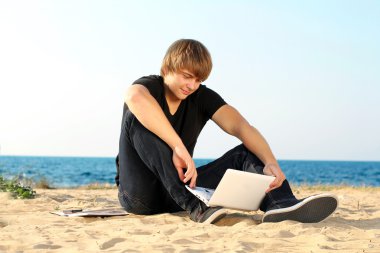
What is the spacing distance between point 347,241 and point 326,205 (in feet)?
1.87

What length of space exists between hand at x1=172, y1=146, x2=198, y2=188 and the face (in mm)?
444

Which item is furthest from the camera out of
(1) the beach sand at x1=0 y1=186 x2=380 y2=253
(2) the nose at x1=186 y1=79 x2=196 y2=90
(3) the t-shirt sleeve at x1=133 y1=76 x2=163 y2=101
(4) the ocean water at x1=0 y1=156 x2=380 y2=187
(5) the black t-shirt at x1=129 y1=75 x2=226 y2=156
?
(4) the ocean water at x1=0 y1=156 x2=380 y2=187

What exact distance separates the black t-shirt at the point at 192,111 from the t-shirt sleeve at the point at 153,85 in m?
0.02

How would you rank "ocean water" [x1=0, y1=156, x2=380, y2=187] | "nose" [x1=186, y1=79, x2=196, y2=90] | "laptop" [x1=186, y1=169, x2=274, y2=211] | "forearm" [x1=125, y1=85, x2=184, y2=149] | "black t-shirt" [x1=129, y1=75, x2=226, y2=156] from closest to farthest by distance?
"laptop" [x1=186, y1=169, x2=274, y2=211]
"forearm" [x1=125, y1=85, x2=184, y2=149]
"nose" [x1=186, y1=79, x2=196, y2=90]
"black t-shirt" [x1=129, y1=75, x2=226, y2=156]
"ocean water" [x1=0, y1=156, x2=380, y2=187]

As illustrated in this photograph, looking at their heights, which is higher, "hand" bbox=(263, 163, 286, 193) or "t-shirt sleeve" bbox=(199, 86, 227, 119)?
"t-shirt sleeve" bbox=(199, 86, 227, 119)

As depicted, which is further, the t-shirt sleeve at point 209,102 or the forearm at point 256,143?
the t-shirt sleeve at point 209,102

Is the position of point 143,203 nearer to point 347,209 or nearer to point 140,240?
point 140,240

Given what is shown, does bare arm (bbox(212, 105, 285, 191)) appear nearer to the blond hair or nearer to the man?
the man

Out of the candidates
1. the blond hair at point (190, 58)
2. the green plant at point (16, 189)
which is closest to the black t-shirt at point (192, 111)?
the blond hair at point (190, 58)

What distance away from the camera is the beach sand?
10.3 ft

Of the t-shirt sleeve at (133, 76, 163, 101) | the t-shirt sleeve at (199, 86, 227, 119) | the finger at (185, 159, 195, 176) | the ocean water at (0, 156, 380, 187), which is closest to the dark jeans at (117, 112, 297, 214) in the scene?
the finger at (185, 159, 195, 176)

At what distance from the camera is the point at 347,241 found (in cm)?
336

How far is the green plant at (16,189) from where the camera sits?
245 inches

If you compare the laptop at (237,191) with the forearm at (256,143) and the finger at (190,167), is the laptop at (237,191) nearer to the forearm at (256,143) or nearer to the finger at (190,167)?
the finger at (190,167)
